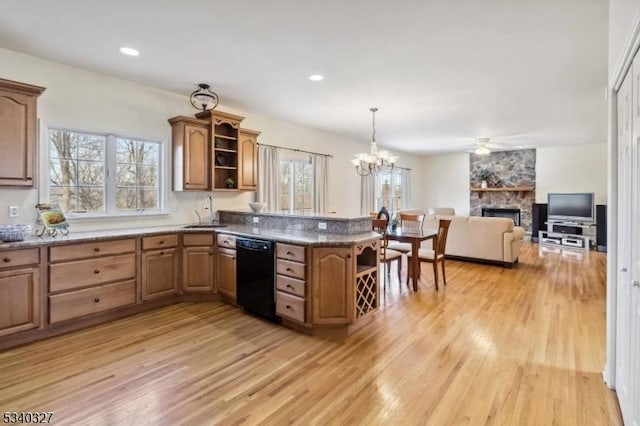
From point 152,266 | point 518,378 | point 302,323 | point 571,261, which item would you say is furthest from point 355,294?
point 571,261

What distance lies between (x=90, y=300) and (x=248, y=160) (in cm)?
274

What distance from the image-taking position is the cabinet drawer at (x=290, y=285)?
320 cm

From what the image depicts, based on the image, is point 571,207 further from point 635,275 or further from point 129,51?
point 129,51

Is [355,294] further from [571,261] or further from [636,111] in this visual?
[571,261]

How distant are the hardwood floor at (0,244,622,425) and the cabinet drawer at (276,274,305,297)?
0.41 m

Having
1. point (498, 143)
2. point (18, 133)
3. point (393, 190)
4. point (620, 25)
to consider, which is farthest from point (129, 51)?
point (498, 143)

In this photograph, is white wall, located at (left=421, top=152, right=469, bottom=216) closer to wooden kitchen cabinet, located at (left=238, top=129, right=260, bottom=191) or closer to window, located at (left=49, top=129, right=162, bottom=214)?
wooden kitchen cabinet, located at (left=238, top=129, right=260, bottom=191)

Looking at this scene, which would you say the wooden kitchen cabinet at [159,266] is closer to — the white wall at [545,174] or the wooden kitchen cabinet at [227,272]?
the wooden kitchen cabinet at [227,272]

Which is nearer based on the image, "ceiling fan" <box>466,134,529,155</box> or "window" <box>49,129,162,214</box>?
"window" <box>49,129,162,214</box>

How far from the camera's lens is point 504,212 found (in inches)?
385

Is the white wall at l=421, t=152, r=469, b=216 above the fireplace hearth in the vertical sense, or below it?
above

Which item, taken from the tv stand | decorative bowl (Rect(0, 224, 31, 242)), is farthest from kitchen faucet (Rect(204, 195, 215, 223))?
the tv stand

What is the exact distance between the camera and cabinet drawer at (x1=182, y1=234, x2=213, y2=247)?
160 inches

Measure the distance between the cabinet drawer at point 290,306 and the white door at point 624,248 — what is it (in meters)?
2.35
